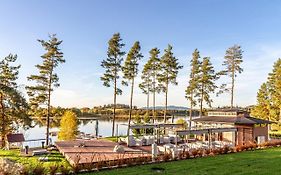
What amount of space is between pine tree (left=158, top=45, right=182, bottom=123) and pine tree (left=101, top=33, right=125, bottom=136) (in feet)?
18.4

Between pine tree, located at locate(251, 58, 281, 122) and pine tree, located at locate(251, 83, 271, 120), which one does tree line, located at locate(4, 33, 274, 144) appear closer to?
pine tree, located at locate(251, 58, 281, 122)

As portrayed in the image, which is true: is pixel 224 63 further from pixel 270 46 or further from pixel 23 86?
pixel 23 86

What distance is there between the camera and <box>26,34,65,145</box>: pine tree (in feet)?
75.8

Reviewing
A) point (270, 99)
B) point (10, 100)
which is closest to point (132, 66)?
point (10, 100)

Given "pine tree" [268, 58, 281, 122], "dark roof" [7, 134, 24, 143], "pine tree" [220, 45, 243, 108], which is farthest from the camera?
"pine tree" [268, 58, 281, 122]

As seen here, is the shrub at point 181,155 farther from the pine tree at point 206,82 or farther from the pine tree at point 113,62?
the pine tree at point 206,82

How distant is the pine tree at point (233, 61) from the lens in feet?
113

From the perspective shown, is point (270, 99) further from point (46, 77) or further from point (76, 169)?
point (76, 169)

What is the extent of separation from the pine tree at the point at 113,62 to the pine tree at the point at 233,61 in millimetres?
14446

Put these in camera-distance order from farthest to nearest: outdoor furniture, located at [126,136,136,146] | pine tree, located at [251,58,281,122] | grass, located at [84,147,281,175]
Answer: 1. pine tree, located at [251,58,281,122]
2. outdoor furniture, located at [126,136,136,146]
3. grass, located at [84,147,281,175]

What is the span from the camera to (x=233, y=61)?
115ft

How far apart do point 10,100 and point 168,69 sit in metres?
17.2

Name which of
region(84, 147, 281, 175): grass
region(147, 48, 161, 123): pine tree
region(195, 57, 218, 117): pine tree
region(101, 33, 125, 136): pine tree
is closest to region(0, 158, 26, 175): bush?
region(84, 147, 281, 175): grass

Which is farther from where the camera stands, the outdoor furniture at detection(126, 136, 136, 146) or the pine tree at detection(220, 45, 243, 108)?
the pine tree at detection(220, 45, 243, 108)
